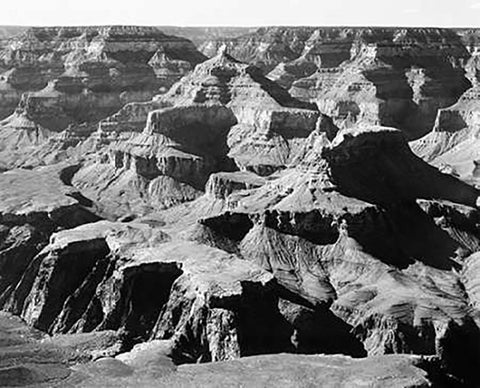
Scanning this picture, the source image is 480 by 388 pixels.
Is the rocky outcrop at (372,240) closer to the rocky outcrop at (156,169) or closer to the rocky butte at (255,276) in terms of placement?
the rocky butte at (255,276)

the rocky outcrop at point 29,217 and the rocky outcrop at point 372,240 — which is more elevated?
the rocky outcrop at point 372,240

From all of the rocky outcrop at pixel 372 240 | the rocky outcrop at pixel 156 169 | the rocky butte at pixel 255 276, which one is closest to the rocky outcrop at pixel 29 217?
the rocky butte at pixel 255 276

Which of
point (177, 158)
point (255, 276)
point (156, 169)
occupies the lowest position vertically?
point (156, 169)

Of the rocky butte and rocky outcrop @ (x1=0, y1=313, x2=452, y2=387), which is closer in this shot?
rocky outcrop @ (x1=0, y1=313, x2=452, y2=387)

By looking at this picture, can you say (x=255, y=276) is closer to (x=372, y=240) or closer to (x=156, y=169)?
(x=372, y=240)

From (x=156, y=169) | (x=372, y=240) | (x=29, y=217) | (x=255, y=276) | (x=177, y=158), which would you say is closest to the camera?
(x=255, y=276)

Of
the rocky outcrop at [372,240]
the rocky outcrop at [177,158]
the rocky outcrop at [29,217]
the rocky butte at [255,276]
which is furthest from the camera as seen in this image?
the rocky outcrop at [177,158]

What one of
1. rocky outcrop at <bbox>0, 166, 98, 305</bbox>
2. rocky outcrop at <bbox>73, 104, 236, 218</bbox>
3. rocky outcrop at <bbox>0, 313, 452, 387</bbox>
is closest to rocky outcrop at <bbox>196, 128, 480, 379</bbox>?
rocky outcrop at <bbox>0, 313, 452, 387</bbox>

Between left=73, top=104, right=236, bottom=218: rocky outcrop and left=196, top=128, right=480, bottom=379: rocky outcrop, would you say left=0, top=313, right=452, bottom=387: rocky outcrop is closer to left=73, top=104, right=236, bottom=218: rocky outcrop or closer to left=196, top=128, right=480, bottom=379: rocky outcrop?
left=196, top=128, right=480, bottom=379: rocky outcrop

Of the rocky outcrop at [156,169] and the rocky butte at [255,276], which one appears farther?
the rocky outcrop at [156,169]

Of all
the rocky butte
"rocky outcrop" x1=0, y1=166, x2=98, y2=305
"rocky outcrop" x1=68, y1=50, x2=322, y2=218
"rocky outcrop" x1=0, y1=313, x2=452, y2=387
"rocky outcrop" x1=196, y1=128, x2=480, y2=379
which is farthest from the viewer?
"rocky outcrop" x1=68, y1=50, x2=322, y2=218

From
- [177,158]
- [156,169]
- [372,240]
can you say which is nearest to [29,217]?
[156,169]
